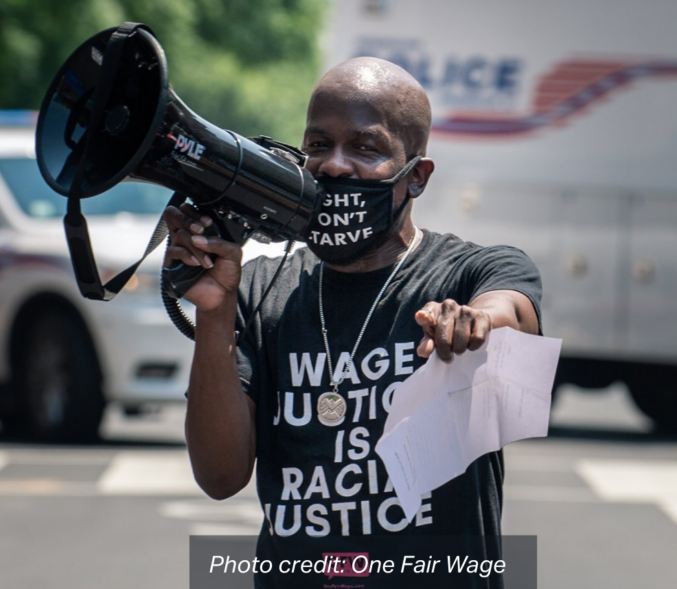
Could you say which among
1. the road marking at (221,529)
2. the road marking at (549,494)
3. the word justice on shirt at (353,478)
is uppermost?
the word justice on shirt at (353,478)

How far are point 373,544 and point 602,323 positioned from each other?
8.40 metres

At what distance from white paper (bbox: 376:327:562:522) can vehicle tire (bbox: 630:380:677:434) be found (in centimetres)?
914

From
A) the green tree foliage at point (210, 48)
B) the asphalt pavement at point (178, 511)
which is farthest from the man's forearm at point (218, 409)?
the green tree foliage at point (210, 48)

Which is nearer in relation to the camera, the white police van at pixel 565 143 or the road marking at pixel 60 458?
the road marking at pixel 60 458

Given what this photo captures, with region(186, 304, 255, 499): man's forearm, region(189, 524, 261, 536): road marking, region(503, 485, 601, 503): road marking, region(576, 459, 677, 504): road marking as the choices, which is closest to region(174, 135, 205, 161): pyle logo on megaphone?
region(186, 304, 255, 499): man's forearm

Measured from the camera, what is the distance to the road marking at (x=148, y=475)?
7535mm

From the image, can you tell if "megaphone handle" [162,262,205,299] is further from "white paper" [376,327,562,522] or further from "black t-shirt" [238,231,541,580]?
"white paper" [376,327,562,522]

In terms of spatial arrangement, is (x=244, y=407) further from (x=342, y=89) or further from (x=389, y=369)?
(x=342, y=89)

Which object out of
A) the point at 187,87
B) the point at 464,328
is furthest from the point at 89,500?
the point at 187,87

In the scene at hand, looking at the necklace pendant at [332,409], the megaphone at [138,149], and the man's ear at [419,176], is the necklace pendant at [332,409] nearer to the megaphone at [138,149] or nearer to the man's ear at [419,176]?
the megaphone at [138,149]

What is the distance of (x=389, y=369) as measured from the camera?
7.71 ft

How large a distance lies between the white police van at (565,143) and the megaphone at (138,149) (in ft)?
26.8

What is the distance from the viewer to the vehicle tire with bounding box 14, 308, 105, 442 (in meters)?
8.66

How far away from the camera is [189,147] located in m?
2.21
